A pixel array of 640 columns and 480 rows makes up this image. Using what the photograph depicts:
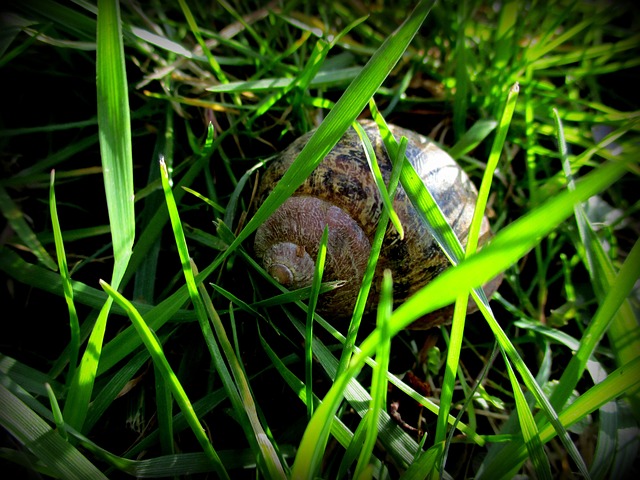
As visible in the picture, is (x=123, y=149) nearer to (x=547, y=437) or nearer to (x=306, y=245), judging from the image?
(x=306, y=245)

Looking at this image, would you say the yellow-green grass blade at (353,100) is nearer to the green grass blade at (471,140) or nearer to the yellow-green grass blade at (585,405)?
the green grass blade at (471,140)

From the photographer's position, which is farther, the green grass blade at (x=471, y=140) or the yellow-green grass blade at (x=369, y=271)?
the green grass blade at (x=471, y=140)

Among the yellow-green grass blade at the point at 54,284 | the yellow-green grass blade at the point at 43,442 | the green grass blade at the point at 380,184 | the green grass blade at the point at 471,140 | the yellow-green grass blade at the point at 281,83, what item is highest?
the yellow-green grass blade at the point at 281,83

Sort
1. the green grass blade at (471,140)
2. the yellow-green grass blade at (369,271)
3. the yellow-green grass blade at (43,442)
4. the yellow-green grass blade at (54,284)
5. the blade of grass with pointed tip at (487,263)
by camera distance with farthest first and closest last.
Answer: the green grass blade at (471,140) < the yellow-green grass blade at (54,284) < the yellow-green grass blade at (369,271) < the yellow-green grass blade at (43,442) < the blade of grass with pointed tip at (487,263)

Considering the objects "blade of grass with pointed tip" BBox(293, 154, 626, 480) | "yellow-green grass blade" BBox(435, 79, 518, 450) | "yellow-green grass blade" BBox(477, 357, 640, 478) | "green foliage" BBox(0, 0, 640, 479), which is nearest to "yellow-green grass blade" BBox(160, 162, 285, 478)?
"green foliage" BBox(0, 0, 640, 479)

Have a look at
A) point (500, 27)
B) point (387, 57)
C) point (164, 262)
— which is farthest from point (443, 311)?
point (500, 27)

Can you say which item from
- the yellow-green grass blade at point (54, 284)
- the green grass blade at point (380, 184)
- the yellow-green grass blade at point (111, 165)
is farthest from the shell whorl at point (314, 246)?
the yellow-green grass blade at point (111, 165)

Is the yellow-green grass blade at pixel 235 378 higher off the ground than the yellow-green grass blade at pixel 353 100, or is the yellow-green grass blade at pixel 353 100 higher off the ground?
the yellow-green grass blade at pixel 353 100
